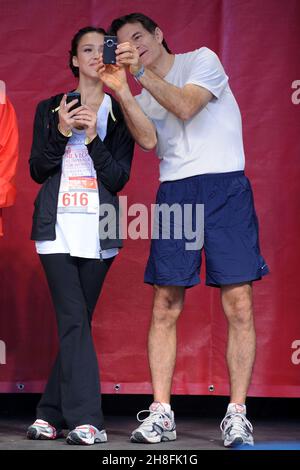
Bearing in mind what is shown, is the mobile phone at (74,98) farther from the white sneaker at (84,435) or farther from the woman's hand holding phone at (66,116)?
the white sneaker at (84,435)

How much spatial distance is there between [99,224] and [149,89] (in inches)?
20.4

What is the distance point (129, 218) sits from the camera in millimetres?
4680

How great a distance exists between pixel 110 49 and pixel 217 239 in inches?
31.0

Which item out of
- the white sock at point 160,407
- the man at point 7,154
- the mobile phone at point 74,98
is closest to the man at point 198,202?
the white sock at point 160,407

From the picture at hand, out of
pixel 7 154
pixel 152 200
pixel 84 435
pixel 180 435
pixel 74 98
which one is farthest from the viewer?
pixel 152 200

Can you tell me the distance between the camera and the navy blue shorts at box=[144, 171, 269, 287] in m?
3.88

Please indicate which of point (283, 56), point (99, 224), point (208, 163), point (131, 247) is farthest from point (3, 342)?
point (283, 56)

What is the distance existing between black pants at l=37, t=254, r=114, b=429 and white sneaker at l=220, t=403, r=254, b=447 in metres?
0.46

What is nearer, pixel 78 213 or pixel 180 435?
pixel 78 213

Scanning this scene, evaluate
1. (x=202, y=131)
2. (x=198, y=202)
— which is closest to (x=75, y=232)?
(x=198, y=202)

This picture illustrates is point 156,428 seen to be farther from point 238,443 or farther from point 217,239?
point 217,239

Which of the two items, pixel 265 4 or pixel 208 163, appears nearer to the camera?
pixel 208 163

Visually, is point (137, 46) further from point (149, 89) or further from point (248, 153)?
point (248, 153)

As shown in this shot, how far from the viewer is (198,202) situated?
3.90 metres
